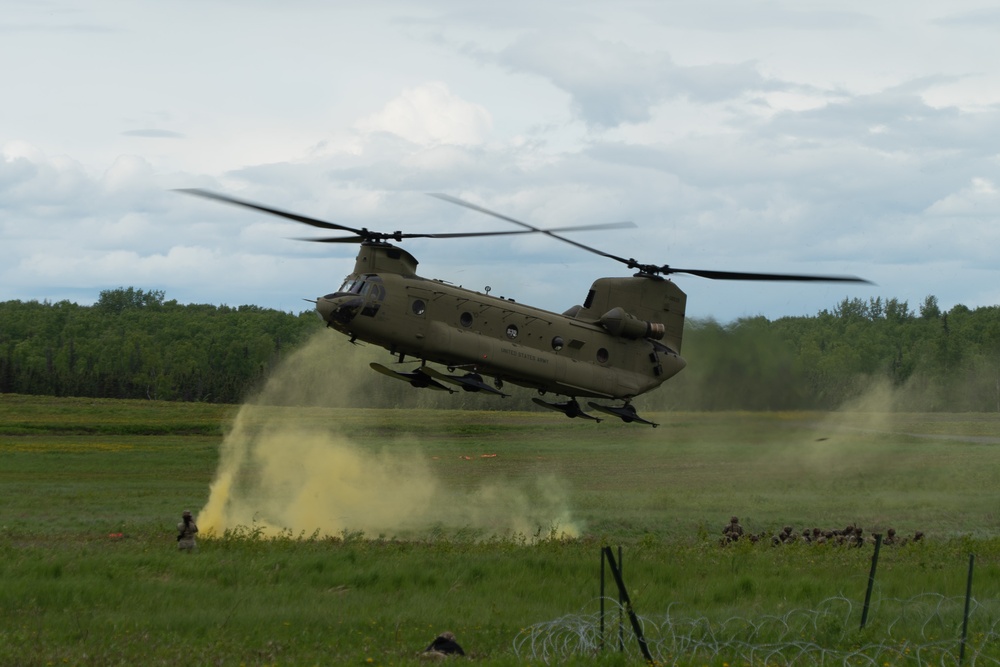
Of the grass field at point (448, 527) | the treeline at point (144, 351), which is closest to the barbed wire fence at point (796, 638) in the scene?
the grass field at point (448, 527)

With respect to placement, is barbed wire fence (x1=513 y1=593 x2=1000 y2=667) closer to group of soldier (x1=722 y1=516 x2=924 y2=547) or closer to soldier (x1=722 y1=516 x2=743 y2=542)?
group of soldier (x1=722 y1=516 x2=924 y2=547)

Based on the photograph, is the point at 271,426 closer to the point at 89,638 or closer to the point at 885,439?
the point at 885,439

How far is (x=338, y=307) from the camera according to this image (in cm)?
2553

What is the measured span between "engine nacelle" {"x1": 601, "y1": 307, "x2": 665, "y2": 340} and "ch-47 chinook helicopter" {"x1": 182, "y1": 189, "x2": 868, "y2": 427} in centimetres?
3

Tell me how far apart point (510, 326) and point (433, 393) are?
58.8 m

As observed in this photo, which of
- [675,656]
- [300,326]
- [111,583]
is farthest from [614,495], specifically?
[300,326]

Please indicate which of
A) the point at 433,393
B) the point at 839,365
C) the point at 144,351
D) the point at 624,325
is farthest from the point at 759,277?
the point at 144,351

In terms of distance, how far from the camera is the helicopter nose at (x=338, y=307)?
2552 cm

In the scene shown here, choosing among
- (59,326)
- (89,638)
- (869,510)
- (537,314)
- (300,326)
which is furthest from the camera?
(59,326)

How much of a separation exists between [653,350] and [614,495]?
561 inches

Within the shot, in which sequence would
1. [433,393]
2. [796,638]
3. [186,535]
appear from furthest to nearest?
[433,393], [186,535], [796,638]

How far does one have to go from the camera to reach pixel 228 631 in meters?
18.9

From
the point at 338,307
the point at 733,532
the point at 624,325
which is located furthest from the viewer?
the point at 733,532

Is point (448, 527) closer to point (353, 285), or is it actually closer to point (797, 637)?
point (353, 285)
